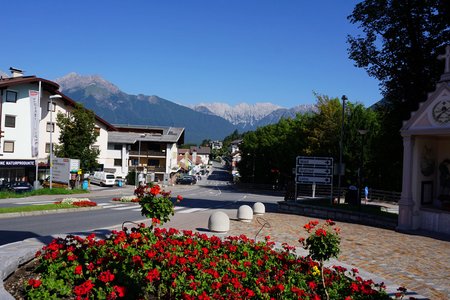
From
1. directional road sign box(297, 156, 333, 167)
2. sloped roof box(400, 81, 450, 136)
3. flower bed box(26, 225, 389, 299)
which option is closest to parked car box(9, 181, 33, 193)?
directional road sign box(297, 156, 333, 167)

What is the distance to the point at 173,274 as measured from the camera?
7094mm

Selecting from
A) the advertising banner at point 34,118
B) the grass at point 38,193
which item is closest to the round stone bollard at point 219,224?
the grass at point 38,193

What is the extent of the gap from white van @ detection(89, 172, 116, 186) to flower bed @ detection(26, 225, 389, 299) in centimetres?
4633

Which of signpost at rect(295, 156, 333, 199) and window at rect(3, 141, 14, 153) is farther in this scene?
window at rect(3, 141, 14, 153)

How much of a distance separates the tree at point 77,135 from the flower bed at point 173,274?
1326 inches

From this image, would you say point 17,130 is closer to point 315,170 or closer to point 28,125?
point 28,125

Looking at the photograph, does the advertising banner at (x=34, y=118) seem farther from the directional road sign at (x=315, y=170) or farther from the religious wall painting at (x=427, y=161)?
the religious wall painting at (x=427, y=161)

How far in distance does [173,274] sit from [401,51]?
2031cm

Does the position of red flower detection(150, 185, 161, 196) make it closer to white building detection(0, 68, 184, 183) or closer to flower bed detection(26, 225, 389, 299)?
flower bed detection(26, 225, 389, 299)

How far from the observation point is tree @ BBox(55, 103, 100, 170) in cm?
Answer: 4056

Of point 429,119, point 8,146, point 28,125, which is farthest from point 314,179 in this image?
point 28,125

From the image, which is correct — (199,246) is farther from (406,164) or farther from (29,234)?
(406,164)

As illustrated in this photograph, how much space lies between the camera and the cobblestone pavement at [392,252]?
31.2 feet

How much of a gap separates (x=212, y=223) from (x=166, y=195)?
18.6 feet
